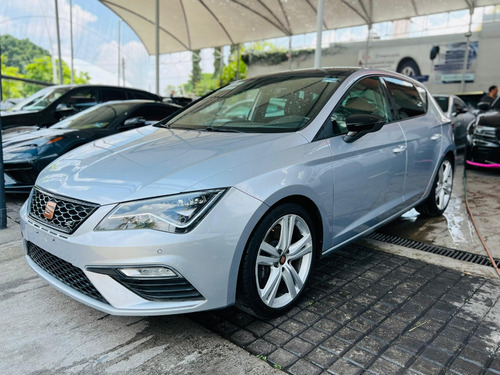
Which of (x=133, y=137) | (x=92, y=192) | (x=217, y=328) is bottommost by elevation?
(x=217, y=328)

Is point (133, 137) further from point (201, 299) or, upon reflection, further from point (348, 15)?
point (348, 15)

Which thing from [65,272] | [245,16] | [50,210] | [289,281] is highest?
[245,16]

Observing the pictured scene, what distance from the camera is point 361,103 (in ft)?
10.8

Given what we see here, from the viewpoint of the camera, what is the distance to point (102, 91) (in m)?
7.96

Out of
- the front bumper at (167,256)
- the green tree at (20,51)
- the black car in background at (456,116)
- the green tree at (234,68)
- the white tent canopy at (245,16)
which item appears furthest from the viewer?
the green tree at (20,51)

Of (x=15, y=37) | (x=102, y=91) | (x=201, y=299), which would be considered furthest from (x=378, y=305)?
(x=15, y=37)

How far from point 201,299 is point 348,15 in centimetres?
2208

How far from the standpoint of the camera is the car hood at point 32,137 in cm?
509

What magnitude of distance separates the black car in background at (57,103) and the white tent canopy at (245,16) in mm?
15407

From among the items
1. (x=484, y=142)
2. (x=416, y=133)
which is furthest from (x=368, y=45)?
(x=416, y=133)

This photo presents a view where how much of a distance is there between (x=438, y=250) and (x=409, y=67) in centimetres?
1790

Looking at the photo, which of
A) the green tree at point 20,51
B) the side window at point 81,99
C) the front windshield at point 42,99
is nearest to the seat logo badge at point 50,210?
the side window at point 81,99

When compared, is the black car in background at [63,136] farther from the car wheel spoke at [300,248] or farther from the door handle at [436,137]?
the door handle at [436,137]

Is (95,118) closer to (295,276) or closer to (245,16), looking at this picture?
(295,276)
